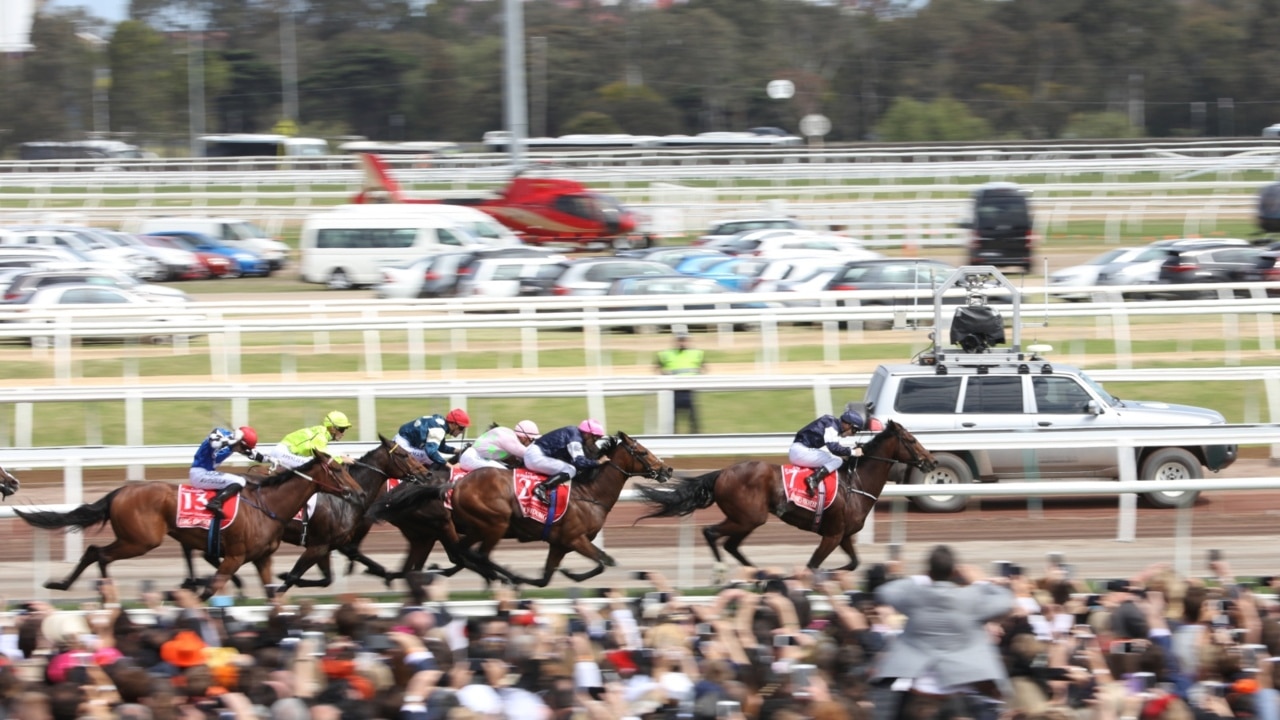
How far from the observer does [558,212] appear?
26906 millimetres

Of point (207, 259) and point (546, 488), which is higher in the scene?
point (207, 259)

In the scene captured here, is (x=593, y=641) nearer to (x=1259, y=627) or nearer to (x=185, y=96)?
(x=1259, y=627)

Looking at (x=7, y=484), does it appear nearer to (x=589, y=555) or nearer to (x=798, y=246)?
(x=589, y=555)

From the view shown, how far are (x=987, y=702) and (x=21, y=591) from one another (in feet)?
18.0

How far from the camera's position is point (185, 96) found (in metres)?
51.2

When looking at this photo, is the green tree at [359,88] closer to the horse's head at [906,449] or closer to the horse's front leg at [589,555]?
the horse's head at [906,449]

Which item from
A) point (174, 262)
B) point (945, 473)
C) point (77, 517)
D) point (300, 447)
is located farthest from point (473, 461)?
point (174, 262)

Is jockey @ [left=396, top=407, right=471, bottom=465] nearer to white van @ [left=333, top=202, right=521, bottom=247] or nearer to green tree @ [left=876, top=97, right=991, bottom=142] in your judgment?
white van @ [left=333, top=202, right=521, bottom=247]

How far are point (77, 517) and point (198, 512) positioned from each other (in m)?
0.64

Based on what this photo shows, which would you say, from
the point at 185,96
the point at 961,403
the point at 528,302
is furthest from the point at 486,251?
the point at 185,96

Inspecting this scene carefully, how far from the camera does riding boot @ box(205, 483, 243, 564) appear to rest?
8.75 metres

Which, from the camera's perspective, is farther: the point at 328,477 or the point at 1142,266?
the point at 1142,266

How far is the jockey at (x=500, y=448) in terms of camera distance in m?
9.58

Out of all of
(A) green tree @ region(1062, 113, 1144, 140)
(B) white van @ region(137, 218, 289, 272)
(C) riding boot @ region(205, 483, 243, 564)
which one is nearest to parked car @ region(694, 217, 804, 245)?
(B) white van @ region(137, 218, 289, 272)
